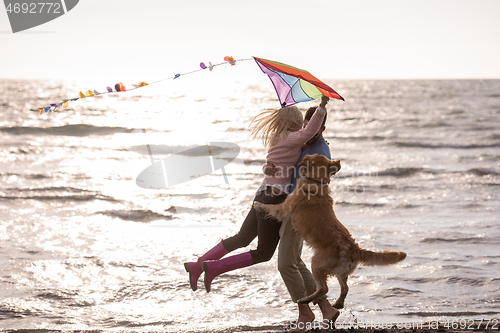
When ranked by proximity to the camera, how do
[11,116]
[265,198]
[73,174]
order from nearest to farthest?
[265,198]
[73,174]
[11,116]

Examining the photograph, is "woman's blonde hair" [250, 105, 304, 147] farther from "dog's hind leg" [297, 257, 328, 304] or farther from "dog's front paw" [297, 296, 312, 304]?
"dog's front paw" [297, 296, 312, 304]

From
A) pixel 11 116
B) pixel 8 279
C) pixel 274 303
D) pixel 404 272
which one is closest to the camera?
pixel 274 303

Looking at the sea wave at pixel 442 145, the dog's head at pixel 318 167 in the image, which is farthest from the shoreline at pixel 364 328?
the sea wave at pixel 442 145

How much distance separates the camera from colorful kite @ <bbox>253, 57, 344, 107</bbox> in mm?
4066

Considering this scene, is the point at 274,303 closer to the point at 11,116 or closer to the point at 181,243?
the point at 181,243

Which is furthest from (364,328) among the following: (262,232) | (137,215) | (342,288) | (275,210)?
(137,215)

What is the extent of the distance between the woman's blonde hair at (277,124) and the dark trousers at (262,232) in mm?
486

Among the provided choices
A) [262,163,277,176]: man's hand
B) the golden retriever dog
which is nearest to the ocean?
the golden retriever dog

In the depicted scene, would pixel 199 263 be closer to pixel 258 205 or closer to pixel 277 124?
pixel 258 205

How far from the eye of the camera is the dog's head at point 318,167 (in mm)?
3895

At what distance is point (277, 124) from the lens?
4.12 metres

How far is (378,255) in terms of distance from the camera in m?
3.85

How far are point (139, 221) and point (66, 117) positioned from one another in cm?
2597

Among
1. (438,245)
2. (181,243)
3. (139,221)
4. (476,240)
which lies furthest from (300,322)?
(139,221)
